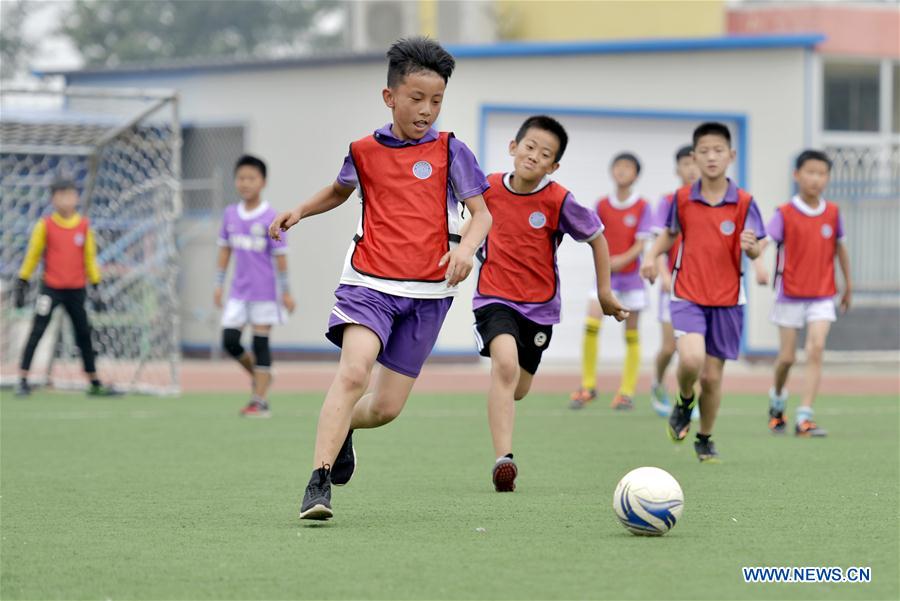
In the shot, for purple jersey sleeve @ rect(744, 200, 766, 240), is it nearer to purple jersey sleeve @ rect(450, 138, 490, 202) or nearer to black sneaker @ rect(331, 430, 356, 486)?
purple jersey sleeve @ rect(450, 138, 490, 202)

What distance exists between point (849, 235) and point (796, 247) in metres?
9.90

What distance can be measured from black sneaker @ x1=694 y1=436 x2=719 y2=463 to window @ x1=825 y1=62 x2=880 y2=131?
605 inches

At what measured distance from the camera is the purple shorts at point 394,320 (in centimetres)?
658

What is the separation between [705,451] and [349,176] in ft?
11.4

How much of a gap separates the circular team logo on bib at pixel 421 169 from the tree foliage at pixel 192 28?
43279 millimetres

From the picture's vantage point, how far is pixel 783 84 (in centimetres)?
2088

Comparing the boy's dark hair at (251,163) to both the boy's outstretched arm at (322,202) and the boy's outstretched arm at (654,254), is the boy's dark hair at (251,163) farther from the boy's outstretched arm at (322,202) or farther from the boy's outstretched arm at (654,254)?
the boy's outstretched arm at (322,202)

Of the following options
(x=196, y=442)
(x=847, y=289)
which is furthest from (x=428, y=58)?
(x=847, y=289)

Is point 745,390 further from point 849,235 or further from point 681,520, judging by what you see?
point 681,520

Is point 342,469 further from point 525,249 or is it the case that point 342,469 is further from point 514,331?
point 525,249

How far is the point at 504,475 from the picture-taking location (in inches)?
295

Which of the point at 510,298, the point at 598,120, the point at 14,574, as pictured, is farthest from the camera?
the point at 598,120

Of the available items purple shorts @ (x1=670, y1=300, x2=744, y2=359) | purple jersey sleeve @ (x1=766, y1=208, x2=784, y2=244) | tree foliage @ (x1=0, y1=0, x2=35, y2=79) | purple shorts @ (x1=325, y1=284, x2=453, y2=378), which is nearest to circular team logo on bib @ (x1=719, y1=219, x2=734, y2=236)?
purple shorts @ (x1=670, y1=300, x2=744, y2=359)

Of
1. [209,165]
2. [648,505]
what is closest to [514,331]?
[648,505]
